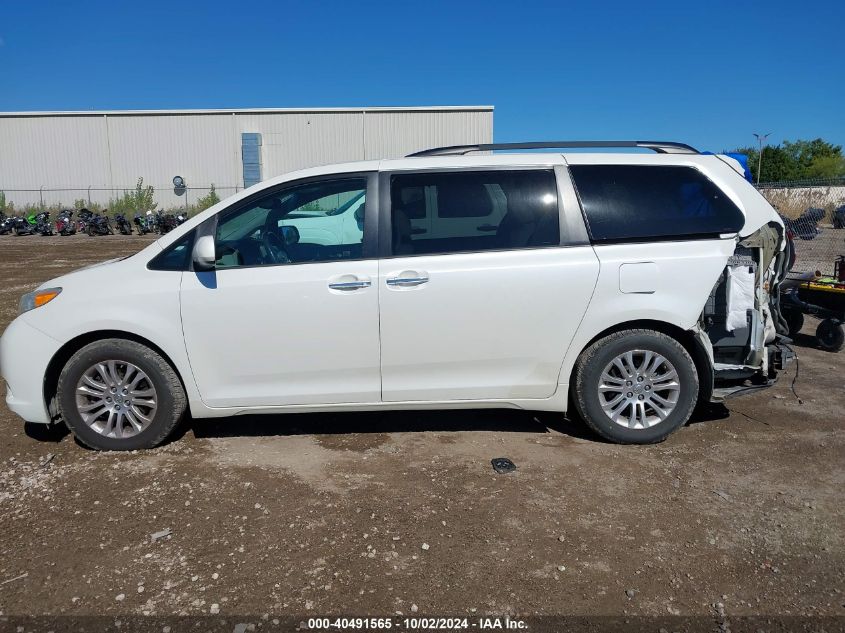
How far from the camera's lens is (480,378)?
4391 mm

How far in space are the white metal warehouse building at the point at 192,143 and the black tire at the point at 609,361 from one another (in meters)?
32.5

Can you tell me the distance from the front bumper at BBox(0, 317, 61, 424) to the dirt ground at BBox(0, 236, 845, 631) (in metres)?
0.32

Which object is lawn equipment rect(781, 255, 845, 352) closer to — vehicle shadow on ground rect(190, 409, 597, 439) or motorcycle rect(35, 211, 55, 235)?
vehicle shadow on ground rect(190, 409, 597, 439)

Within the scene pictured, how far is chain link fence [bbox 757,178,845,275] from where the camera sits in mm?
11508

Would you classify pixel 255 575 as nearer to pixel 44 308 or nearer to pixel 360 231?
pixel 360 231

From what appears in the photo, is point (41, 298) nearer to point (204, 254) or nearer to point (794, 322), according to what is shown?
point (204, 254)

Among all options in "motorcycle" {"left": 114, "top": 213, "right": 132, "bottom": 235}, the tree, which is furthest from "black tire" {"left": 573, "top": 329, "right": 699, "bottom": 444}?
the tree

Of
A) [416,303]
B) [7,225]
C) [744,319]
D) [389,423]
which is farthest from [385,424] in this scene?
[7,225]

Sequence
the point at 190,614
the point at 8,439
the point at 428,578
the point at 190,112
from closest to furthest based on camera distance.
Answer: the point at 190,614
the point at 428,578
the point at 8,439
the point at 190,112

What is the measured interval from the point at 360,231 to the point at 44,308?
214 cm

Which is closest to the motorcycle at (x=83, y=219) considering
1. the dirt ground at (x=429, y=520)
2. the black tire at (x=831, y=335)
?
the dirt ground at (x=429, y=520)

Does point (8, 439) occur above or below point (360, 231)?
below

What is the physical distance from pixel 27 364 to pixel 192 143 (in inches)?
1379

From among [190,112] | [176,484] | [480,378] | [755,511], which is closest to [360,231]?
[480,378]
